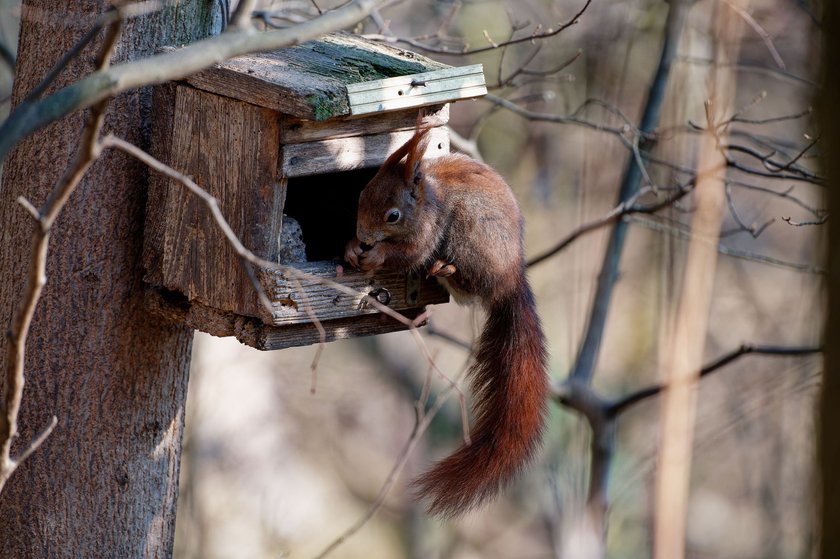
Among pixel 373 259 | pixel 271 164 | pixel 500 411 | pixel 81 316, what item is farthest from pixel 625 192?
pixel 81 316

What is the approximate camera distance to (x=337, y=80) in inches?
93.0

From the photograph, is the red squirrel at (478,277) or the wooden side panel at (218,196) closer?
the wooden side panel at (218,196)

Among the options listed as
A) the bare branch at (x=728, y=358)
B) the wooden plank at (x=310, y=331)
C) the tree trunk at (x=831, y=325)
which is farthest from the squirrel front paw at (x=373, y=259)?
the tree trunk at (x=831, y=325)

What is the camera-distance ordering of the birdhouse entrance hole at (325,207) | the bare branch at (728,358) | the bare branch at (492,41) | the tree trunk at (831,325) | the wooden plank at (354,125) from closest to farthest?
1. the tree trunk at (831,325)
2. the wooden plank at (354,125)
3. the bare branch at (492,41)
4. the birdhouse entrance hole at (325,207)
5. the bare branch at (728,358)

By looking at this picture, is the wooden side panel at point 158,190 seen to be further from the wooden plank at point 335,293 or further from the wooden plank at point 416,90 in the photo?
the wooden plank at point 416,90

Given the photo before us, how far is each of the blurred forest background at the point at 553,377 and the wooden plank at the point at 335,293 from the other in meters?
2.53

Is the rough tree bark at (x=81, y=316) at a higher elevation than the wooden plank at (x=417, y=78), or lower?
lower

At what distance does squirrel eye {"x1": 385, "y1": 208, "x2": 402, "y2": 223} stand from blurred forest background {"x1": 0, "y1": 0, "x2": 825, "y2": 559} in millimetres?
2624

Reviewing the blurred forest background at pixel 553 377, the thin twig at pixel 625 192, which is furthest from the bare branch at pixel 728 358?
the blurred forest background at pixel 553 377

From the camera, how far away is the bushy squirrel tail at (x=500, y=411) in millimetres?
2598

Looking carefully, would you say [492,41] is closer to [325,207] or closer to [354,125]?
[325,207]

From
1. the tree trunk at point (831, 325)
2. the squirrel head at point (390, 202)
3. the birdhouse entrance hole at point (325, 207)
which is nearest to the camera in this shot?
the tree trunk at point (831, 325)

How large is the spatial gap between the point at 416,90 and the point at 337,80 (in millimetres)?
219

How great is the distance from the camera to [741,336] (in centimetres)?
795
